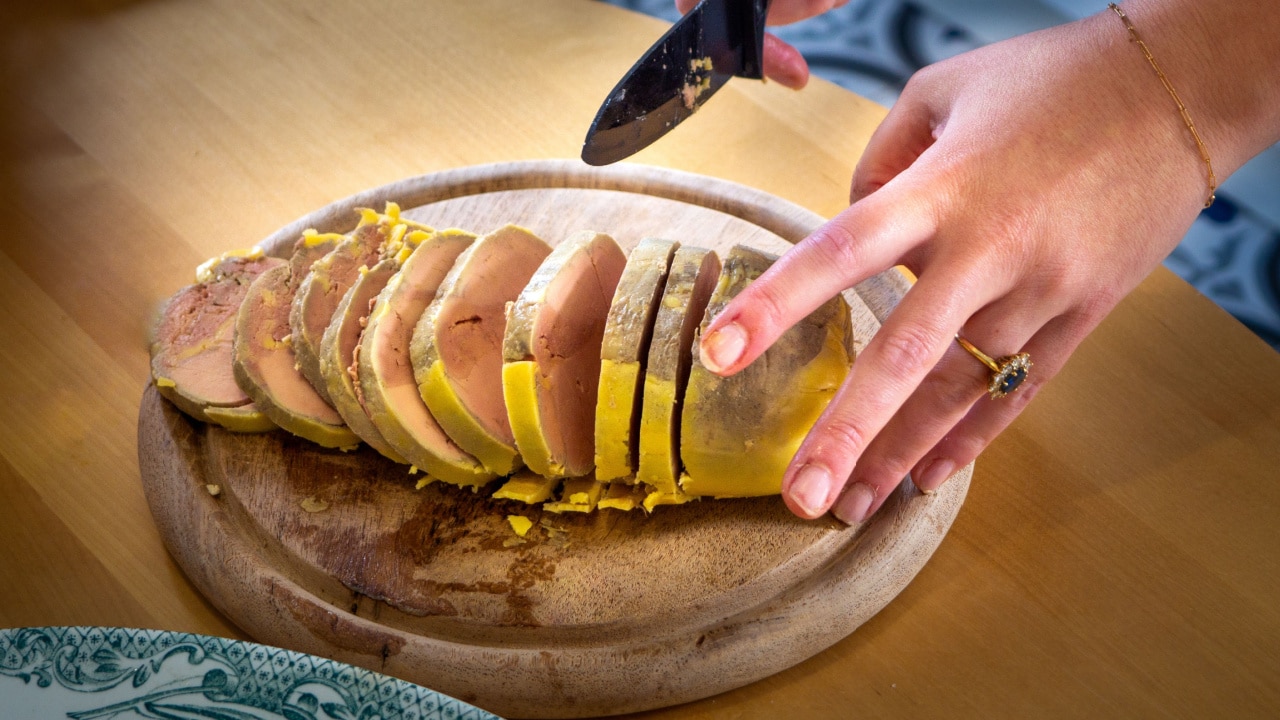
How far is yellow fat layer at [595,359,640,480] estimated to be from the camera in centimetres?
234

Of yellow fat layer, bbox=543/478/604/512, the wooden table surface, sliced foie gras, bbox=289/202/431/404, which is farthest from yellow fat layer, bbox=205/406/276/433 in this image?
yellow fat layer, bbox=543/478/604/512

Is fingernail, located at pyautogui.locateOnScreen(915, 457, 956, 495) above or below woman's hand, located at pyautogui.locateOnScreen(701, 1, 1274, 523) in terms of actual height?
below

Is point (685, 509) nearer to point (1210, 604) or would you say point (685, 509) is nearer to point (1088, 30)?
point (1210, 604)

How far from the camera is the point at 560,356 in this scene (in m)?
2.51

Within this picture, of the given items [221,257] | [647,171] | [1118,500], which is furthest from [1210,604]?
[221,257]

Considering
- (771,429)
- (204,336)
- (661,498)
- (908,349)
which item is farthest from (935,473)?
(204,336)

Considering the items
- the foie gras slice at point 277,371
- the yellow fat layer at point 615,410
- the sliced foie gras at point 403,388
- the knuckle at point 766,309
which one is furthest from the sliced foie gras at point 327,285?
the knuckle at point 766,309

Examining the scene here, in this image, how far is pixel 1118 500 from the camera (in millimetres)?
2609

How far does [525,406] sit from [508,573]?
41cm

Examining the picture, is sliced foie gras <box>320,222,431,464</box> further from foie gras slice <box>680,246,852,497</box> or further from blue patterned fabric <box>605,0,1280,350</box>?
blue patterned fabric <box>605,0,1280,350</box>

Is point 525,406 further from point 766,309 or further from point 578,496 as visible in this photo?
point 766,309

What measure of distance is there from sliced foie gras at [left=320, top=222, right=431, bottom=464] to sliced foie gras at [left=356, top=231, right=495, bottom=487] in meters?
0.05

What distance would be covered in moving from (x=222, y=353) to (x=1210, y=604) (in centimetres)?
261

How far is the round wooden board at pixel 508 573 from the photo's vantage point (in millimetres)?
2307
